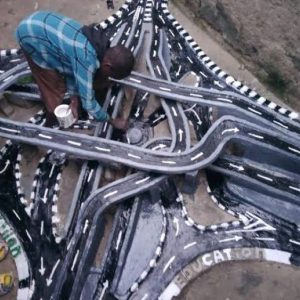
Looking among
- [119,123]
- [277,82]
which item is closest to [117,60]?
[119,123]

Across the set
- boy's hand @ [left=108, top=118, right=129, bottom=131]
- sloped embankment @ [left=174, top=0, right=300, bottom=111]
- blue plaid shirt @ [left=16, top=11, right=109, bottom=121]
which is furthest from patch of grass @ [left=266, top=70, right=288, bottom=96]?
blue plaid shirt @ [left=16, top=11, right=109, bottom=121]

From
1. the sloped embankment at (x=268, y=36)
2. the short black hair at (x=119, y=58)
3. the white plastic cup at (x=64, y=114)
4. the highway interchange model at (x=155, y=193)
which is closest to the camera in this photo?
the short black hair at (x=119, y=58)

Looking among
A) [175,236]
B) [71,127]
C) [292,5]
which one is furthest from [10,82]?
[292,5]

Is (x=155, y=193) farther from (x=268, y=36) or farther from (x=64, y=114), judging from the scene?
(x=268, y=36)

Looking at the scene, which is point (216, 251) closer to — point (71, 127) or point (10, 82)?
point (71, 127)

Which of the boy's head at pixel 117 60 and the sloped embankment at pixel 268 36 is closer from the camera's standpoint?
the boy's head at pixel 117 60

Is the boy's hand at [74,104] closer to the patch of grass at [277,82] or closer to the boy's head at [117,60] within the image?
the boy's head at [117,60]

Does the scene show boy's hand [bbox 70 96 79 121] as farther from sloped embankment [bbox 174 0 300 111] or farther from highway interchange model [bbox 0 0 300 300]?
sloped embankment [bbox 174 0 300 111]

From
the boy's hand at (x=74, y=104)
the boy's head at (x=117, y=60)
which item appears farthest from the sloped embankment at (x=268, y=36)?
the boy's hand at (x=74, y=104)
